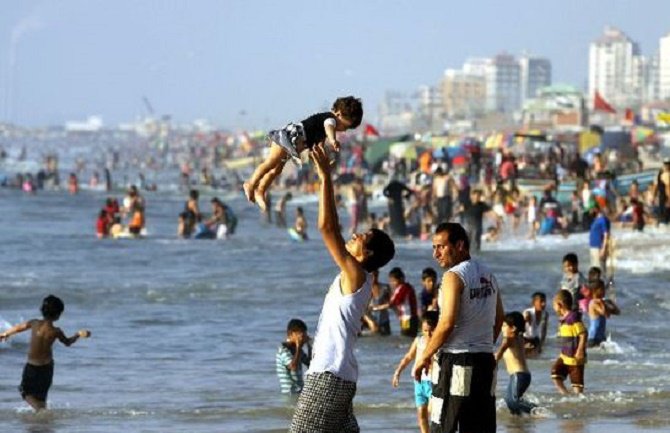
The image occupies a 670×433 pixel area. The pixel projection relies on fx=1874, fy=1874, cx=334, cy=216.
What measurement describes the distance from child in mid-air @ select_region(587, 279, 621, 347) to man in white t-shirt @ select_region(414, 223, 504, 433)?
8.30 meters

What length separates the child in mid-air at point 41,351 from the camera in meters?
13.7

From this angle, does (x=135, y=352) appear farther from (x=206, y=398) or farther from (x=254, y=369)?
(x=206, y=398)

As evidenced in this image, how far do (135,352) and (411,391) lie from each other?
5306mm

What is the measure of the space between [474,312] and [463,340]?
0.14m

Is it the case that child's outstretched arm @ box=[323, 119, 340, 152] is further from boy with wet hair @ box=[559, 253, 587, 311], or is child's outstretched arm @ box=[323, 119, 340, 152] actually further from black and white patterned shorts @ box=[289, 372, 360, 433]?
boy with wet hair @ box=[559, 253, 587, 311]

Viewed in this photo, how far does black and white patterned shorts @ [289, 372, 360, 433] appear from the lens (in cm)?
744

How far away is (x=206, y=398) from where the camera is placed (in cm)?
1562

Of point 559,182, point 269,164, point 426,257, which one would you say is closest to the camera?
point 269,164

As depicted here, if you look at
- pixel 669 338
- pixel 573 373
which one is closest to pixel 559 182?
pixel 669 338

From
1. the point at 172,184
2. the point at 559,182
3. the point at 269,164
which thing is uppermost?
the point at 269,164

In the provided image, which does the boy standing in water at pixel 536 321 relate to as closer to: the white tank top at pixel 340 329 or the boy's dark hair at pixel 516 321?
the boy's dark hair at pixel 516 321

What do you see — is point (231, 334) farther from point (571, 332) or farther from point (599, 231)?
point (571, 332)

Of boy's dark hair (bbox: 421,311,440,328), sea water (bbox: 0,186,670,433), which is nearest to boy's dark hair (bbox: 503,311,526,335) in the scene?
sea water (bbox: 0,186,670,433)

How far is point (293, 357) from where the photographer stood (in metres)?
14.1
